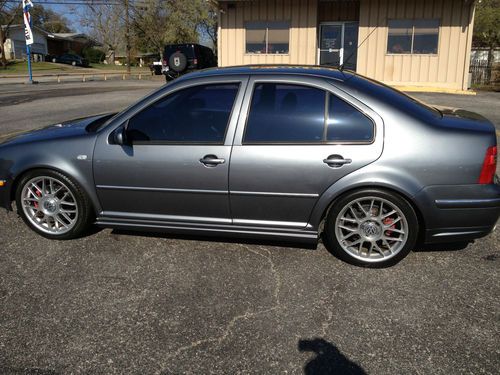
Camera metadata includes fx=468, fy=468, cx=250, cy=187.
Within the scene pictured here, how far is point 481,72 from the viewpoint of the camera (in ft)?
74.5

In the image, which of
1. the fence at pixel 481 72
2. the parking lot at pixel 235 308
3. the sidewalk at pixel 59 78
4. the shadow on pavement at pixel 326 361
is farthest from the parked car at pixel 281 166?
the sidewalk at pixel 59 78

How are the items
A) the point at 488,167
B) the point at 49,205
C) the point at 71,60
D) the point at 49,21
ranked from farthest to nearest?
the point at 49,21
the point at 71,60
the point at 49,205
the point at 488,167

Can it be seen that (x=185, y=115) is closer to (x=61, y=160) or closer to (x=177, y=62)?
(x=61, y=160)

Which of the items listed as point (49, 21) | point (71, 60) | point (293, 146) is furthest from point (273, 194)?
point (49, 21)

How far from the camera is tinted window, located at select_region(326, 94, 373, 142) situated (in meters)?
3.55

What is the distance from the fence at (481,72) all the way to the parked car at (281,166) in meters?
21.0

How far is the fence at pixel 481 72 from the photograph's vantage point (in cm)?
2233

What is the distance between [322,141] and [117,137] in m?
1.66

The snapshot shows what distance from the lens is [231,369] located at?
2574 mm

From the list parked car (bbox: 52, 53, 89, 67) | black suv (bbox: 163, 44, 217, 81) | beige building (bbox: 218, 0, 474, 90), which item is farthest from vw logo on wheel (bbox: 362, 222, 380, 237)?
parked car (bbox: 52, 53, 89, 67)

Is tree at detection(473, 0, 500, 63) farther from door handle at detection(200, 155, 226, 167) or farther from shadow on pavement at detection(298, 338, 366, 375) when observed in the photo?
shadow on pavement at detection(298, 338, 366, 375)

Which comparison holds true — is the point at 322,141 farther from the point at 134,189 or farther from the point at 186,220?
the point at 134,189

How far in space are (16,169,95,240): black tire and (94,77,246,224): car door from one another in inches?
7.3

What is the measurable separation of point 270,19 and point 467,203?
54.2 ft
